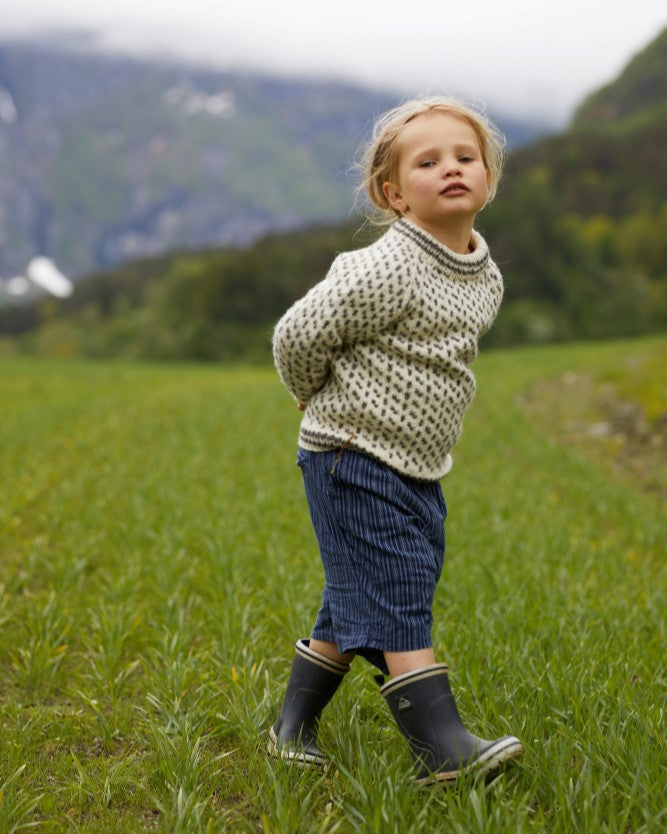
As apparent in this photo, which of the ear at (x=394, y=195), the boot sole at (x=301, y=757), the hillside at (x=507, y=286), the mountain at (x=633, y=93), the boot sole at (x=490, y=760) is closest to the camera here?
the boot sole at (x=490, y=760)

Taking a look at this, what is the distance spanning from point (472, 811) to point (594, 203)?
75.0m

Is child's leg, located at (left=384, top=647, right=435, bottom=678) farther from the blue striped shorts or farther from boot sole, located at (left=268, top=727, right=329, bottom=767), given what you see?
boot sole, located at (left=268, top=727, right=329, bottom=767)

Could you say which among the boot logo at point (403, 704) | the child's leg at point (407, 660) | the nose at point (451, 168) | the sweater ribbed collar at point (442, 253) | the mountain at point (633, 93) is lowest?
the boot logo at point (403, 704)

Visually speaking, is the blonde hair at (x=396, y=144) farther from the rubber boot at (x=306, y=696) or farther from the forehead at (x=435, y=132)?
the rubber boot at (x=306, y=696)

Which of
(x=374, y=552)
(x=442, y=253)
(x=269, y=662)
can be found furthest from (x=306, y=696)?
(x=442, y=253)

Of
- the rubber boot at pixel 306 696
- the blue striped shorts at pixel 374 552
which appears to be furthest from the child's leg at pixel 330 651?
the blue striped shorts at pixel 374 552

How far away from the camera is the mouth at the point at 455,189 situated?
2328 mm

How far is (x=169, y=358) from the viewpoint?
46406 millimetres

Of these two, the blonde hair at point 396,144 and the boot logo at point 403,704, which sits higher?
the blonde hair at point 396,144

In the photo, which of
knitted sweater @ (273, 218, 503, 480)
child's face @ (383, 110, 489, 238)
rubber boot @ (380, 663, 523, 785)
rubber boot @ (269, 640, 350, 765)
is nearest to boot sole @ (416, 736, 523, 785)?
rubber boot @ (380, 663, 523, 785)

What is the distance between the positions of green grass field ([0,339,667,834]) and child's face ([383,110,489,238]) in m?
1.37

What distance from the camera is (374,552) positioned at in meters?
2.28

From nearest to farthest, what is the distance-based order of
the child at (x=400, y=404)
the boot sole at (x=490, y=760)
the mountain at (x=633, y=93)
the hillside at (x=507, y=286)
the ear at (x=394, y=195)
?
1. the boot sole at (x=490, y=760)
2. the child at (x=400, y=404)
3. the ear at (x=394, y=195)
4. the hillside at (x=507, y=286)
5. the mountain at (x=633, y=93)

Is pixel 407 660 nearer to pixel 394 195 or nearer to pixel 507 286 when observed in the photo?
pixel 394 195
